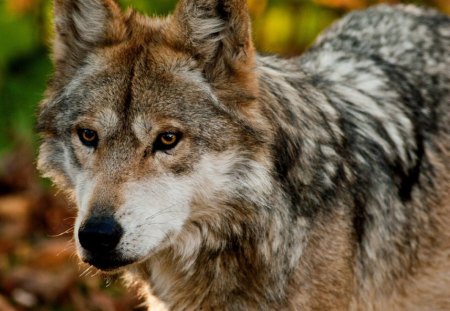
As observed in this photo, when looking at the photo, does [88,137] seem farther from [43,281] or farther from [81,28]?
[43,281]

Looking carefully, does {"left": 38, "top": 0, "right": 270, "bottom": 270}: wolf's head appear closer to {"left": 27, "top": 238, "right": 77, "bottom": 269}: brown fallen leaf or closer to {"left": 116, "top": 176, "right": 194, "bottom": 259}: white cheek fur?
{"left": 116, "top": 176, "right": 194, "bottom": 259}: white cheek fur

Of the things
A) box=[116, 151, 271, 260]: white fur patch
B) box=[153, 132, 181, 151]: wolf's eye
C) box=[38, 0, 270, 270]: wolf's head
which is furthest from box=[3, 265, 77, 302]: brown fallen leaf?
box=[153, 132, 181, 151]: wolf's eye

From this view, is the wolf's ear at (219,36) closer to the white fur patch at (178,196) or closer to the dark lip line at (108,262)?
the white fur patch at (178,196)

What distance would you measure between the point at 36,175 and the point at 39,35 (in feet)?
10.1

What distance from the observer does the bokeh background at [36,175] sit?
6793mm

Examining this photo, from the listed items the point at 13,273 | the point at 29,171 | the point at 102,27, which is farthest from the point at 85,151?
the point at 29,171

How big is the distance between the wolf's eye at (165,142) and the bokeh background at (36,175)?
0.90 m

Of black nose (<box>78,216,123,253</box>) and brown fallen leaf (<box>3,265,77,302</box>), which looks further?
brown fallen leaf (<box>3,265,77,302</box>)

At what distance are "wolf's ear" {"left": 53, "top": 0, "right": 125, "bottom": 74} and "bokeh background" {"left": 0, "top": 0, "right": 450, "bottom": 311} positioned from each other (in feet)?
0.68

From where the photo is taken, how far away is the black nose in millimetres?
4059

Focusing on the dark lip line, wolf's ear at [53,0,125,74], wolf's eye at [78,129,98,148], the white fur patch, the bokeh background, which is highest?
wolf's ear at [53,0,125,74]

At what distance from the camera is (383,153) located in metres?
5.11

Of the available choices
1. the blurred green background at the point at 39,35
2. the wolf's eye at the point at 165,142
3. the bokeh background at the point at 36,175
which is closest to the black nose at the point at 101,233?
the wolf's eye at the point at 165,142

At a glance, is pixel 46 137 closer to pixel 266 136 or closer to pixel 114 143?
pixel 114 143
